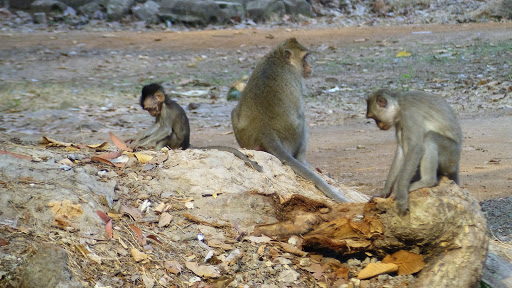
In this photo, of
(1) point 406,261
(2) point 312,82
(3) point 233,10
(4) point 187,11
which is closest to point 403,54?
(2) point 312,82

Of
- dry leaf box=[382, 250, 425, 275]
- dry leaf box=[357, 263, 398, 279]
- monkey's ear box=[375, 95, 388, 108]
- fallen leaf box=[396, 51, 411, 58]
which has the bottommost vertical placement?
fallen leaf box=[396, 51, 411, 58]

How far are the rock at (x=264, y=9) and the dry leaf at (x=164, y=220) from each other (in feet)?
57.8

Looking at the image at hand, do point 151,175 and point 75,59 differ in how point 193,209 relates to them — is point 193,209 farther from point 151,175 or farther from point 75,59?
point 75,59

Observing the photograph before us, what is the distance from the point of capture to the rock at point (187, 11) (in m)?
21.4

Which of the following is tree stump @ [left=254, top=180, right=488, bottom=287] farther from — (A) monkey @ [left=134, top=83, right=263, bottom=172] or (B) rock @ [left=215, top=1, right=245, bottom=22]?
(B) rock @ [left=215, top=1, right=245, bottom=22]

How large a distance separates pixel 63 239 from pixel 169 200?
109 centimetres

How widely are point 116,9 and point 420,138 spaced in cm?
1721

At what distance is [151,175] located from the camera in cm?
591

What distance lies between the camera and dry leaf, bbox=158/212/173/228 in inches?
212

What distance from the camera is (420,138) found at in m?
5.56

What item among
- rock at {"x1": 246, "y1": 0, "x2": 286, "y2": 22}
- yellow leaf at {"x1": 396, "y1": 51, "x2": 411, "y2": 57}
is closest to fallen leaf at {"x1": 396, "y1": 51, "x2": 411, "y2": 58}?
yellow leaf at {"x1": 396, "y1": 51, "x2": 411, "y2": 57}

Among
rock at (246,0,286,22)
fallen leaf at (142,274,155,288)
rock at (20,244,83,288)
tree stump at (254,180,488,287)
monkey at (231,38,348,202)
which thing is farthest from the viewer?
rock at (246,0,286,22)

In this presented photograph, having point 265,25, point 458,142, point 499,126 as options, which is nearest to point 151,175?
point 458,142

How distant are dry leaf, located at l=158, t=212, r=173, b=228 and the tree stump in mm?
721
